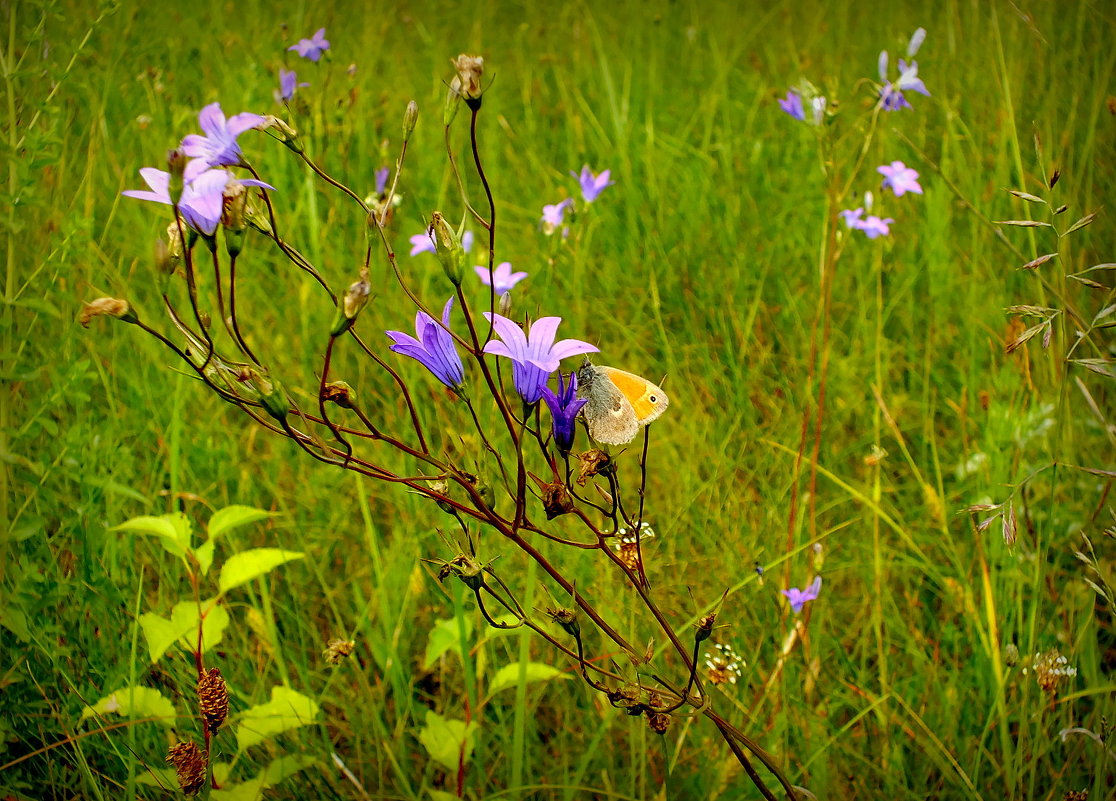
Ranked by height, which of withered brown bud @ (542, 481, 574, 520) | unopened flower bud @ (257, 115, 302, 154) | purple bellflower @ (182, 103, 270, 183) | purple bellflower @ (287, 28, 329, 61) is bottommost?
withered brown bud @ (542, 481, 574, 520)

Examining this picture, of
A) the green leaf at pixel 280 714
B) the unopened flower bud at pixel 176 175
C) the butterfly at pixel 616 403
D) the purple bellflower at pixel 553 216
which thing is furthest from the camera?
the purple bellflower at pixel 553 216

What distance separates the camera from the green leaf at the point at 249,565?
150cm

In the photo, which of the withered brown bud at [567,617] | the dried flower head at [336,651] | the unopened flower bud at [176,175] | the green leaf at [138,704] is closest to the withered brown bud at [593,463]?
the withered brown bud at [567,617]

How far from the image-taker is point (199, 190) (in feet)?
2.97

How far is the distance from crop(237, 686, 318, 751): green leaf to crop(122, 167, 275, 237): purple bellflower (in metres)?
0.81

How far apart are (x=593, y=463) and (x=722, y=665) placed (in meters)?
0.78

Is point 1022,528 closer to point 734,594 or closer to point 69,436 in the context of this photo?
point 734,594

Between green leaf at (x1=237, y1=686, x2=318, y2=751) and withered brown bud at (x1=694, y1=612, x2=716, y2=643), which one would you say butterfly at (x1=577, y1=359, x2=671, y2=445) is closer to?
withered brown bud at (x1=694, y1=612, x2=716, y2=643)

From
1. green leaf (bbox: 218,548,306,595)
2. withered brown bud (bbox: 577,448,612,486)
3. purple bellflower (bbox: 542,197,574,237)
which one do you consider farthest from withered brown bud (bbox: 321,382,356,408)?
purple bellflower (bbox: 542,197,574,237)

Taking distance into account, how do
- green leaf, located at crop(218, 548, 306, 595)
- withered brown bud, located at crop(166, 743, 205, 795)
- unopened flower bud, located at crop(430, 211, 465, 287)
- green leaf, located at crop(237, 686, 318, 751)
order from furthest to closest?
green leaf, located at crop(218, 548, 306, 595), green leaf, located at crop(237, 686, 318, 751), withered brown bud, located at crop(166, 743, 205, 795), unopened flower bud, located at crop(430, 211, 465, 287)

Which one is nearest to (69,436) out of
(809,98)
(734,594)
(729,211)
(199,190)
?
(199,190)

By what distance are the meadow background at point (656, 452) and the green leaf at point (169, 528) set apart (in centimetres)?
15

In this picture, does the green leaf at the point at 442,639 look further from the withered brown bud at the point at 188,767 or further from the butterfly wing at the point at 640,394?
the butterfly wing at the point at 640,394

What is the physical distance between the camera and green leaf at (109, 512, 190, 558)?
1.44 m
